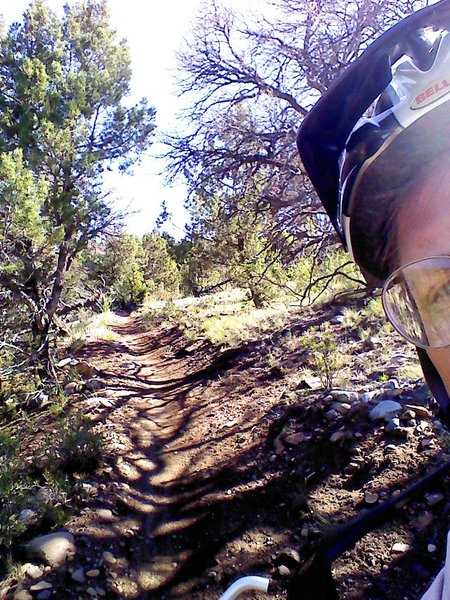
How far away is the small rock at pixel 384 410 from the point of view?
3.76 meters

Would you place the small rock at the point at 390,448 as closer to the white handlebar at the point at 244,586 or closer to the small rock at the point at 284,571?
the small rock at the point at 284,571

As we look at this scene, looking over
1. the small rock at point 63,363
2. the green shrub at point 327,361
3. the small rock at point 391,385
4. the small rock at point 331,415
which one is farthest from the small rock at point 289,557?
the small rock at point 63,363

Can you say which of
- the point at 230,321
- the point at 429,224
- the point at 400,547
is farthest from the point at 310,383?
the point at 230,321

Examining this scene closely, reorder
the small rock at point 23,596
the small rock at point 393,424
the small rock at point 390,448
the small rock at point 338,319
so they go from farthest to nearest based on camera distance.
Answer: the small rock at point 338,319 → the small rock at point 393,424 → the small rock at point 390,448 → the small rock at point 23,596

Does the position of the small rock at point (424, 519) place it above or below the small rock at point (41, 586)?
below

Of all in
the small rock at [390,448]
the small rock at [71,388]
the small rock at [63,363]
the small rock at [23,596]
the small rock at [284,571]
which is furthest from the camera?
the small rock at [63,363]

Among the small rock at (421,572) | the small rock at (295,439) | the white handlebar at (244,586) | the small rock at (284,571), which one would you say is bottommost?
the small rock at (421,572)

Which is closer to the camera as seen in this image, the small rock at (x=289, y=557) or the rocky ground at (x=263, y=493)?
the rocky ground at (x=263, y=493)

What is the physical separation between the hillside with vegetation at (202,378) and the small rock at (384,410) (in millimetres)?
38

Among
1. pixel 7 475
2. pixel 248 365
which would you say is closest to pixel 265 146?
pixel 248 365

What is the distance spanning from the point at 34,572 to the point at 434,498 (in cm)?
258

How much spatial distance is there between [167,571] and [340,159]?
312 centimetres

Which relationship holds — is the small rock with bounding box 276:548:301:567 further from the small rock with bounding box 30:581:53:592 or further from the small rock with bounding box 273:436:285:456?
the small rock with bounding box 30:581:53:592

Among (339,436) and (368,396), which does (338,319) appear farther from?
(339,436)
